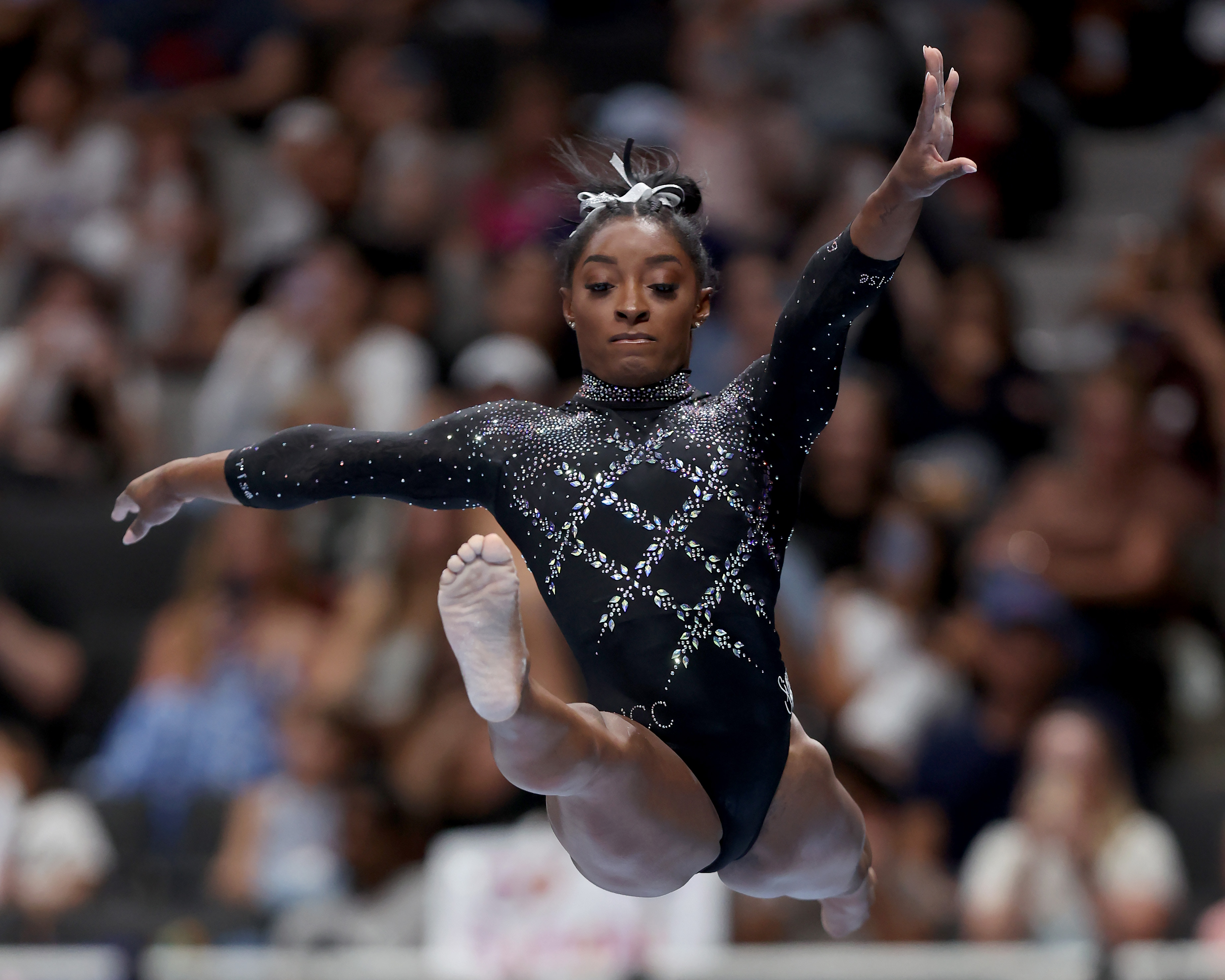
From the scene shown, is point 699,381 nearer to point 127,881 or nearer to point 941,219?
point 941,219

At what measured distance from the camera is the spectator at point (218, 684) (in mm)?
5730

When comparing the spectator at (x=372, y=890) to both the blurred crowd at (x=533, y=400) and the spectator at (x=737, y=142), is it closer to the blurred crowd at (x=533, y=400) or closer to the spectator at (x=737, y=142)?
the blurred crowd at (x=533, y=400)

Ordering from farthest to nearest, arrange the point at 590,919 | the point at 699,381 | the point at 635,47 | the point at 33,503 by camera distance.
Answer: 1. the point at 635,47
2. the point at 33,503
3. the point at 699,381
4. the point at 590,919

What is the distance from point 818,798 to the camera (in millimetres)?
2986

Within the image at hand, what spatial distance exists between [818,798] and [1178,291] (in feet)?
12.4

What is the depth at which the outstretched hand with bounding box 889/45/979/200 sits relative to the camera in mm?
2623

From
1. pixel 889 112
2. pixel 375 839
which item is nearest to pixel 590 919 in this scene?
pixel 375 839

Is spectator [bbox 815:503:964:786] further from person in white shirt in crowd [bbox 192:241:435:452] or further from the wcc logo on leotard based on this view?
the wcc logo on leotard

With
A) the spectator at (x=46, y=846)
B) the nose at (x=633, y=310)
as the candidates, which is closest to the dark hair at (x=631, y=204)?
the nose at (x=633, y=310)

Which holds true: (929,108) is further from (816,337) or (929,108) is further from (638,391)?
(638,391)

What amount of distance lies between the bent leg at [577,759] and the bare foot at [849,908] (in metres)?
0.51

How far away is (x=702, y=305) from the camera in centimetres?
301

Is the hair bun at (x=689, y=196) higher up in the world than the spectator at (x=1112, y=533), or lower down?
higher up

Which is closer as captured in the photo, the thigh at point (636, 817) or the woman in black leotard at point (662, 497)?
the thigh at point (636, 817)
